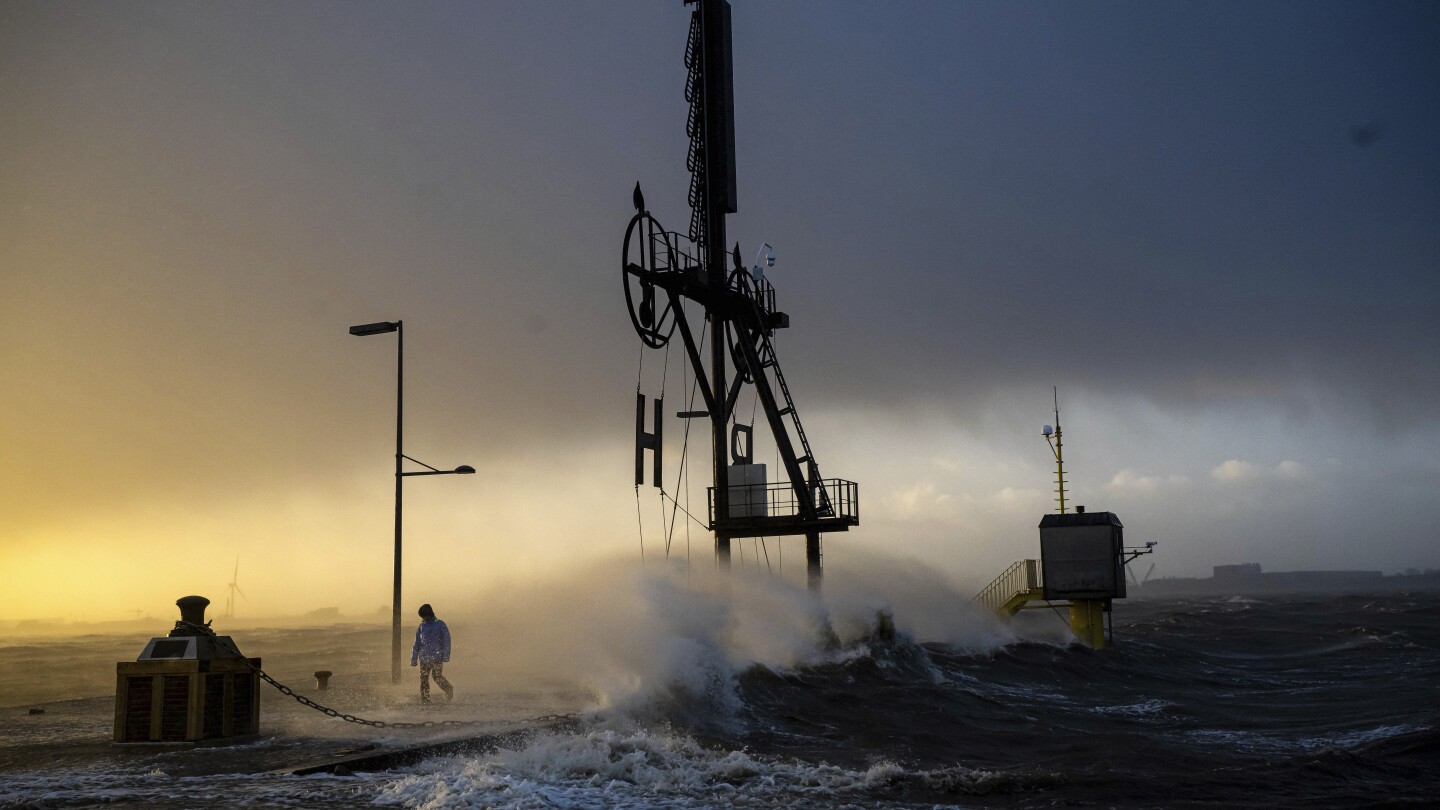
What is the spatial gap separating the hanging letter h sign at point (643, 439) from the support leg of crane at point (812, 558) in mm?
5385

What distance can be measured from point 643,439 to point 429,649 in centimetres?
772

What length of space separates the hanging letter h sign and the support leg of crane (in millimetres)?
Result: 5385

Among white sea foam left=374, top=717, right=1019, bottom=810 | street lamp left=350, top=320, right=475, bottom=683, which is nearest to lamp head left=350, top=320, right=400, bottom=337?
street lamp left=350, top=320, right=475, bottom=683

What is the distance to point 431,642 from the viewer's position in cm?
1988

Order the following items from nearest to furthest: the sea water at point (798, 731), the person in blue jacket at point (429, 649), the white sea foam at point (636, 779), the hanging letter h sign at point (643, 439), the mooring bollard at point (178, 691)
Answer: the white sea foam at point (636, 779)
the sea water at point (798, 731)
the mooring bollard at point (178, 691)
the person in blue jacket at point (429, 649)
the hanging letter h sign at point (643, 439)

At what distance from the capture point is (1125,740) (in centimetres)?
1741

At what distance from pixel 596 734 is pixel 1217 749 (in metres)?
9.51

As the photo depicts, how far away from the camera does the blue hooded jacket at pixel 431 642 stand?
65.1ft

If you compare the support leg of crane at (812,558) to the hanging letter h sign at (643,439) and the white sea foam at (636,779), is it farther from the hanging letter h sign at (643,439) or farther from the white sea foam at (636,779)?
the white sea foam at (636,779)

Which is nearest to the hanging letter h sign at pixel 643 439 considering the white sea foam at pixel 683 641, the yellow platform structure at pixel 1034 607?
the white sea foam at pixel 683 641

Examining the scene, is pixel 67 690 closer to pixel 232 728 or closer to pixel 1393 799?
pixel 232 728

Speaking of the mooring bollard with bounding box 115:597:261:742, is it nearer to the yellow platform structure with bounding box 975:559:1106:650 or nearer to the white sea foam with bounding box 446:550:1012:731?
the white sea foam with bounding box 446:550:1012:731

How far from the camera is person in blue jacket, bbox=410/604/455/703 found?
19.8 m

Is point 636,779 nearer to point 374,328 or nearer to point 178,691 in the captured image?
point 178,691
